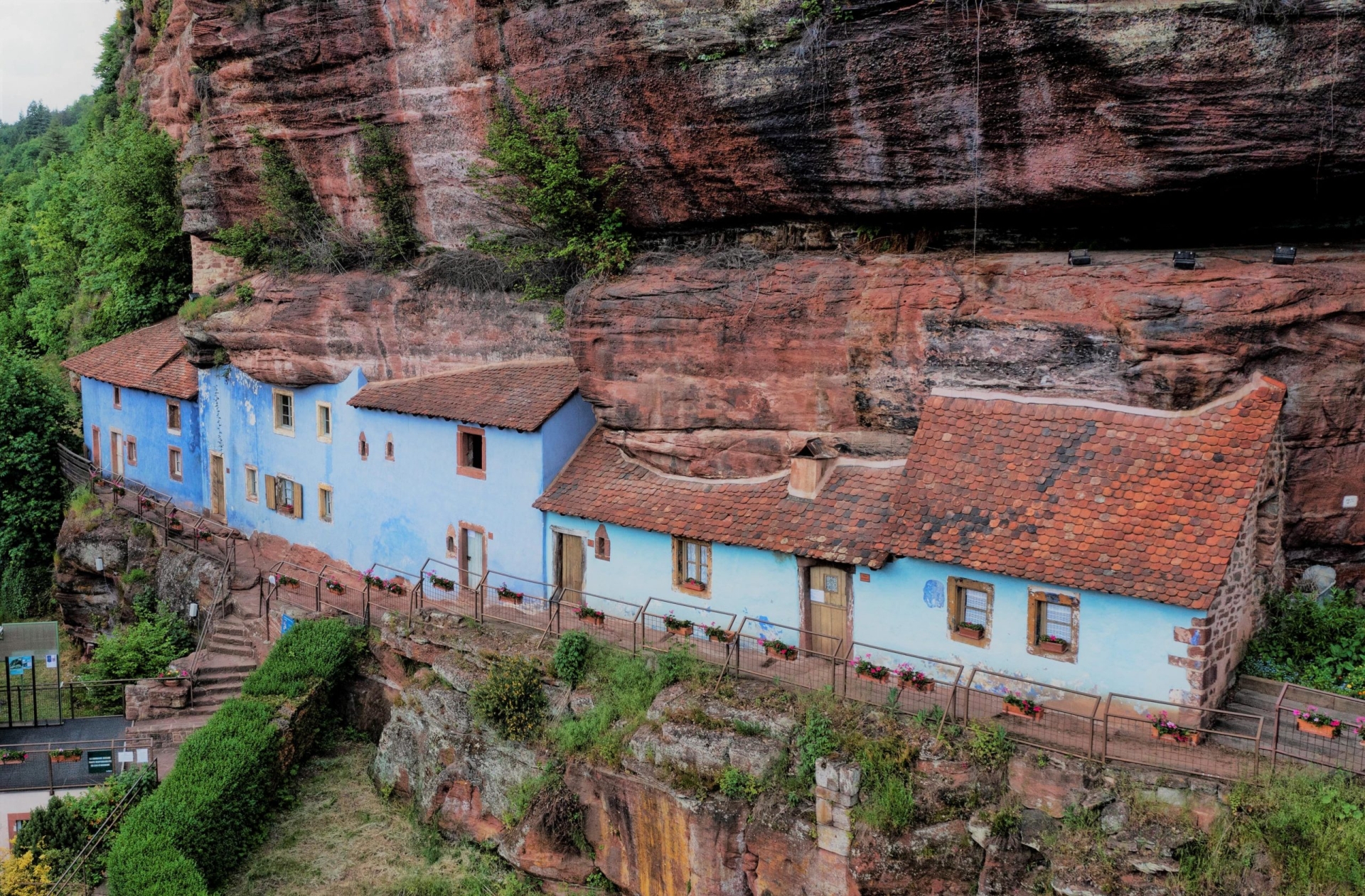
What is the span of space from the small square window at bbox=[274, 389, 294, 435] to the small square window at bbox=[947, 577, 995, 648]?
62.7 feet

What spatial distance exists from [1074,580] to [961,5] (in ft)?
26.6

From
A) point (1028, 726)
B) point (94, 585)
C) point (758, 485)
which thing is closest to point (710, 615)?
point (758, 485)

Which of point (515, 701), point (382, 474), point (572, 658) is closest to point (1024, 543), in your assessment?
point (572, 658)

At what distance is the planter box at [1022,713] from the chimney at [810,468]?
16.4ft

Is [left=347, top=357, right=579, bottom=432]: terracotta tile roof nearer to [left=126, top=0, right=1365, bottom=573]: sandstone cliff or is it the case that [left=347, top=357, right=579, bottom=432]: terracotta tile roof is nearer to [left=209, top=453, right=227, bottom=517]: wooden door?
[left=126, top=0, right=1365, bottom=573]: sandstone cliff

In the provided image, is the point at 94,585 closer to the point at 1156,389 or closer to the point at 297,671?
the point at 297,671

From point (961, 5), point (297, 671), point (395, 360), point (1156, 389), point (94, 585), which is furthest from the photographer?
point (94, 585)

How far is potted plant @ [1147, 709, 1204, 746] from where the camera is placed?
1513 centimetres

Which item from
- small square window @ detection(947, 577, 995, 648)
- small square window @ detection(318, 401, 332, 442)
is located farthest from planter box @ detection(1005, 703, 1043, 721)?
small square window @ detection(318, 401, 332, 442)

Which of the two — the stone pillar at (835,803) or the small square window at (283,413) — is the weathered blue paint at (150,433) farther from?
the stone pillar at (835,803)

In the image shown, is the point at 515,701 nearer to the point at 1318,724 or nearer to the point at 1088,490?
the point at 1088,490

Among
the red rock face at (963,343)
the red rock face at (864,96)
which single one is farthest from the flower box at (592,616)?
the red rock face at (864,96)

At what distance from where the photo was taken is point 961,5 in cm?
1571

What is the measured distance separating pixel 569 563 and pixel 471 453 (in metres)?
3.59
